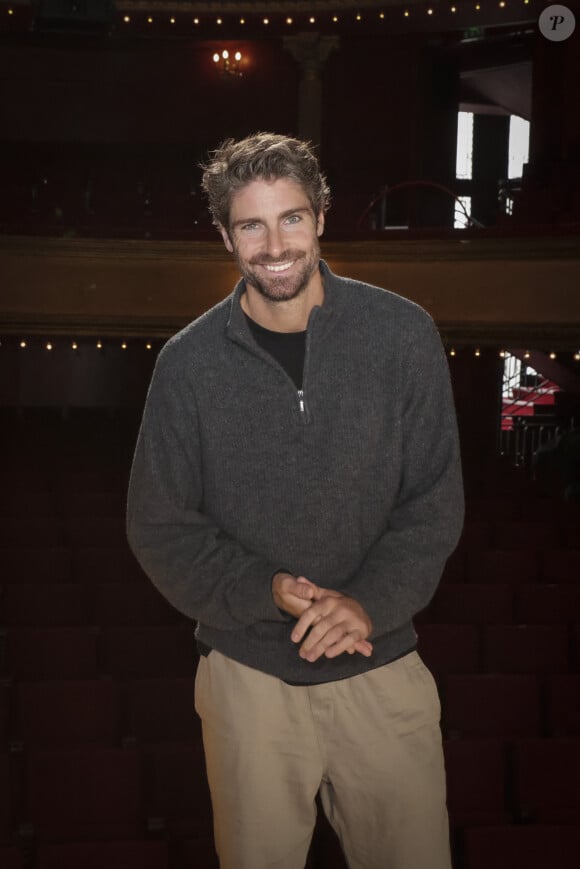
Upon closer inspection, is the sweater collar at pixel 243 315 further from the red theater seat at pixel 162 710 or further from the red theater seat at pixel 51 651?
the red theater seat at pixel 51 651

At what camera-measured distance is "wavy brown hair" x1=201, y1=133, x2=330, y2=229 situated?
4.02 feet

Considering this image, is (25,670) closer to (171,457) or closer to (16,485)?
(171,457)

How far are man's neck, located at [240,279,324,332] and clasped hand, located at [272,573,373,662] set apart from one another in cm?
31

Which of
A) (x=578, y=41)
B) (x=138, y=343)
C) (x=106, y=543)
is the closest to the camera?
(x=106, y=543)

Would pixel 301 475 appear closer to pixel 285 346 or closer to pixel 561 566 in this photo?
pixel 285 346

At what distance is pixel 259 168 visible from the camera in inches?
48.2

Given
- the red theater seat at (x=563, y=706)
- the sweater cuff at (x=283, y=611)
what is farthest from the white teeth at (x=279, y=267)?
the red theater seat at (x=563, y=706)

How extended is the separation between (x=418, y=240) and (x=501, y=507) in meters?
2.12

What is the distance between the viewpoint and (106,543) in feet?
14.1

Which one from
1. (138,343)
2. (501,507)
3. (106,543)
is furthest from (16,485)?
(501,507)

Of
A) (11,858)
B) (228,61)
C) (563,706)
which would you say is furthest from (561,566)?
(228,61)

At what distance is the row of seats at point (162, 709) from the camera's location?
105 inches

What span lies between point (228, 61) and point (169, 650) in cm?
621

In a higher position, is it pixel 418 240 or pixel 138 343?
pixel 418 240
